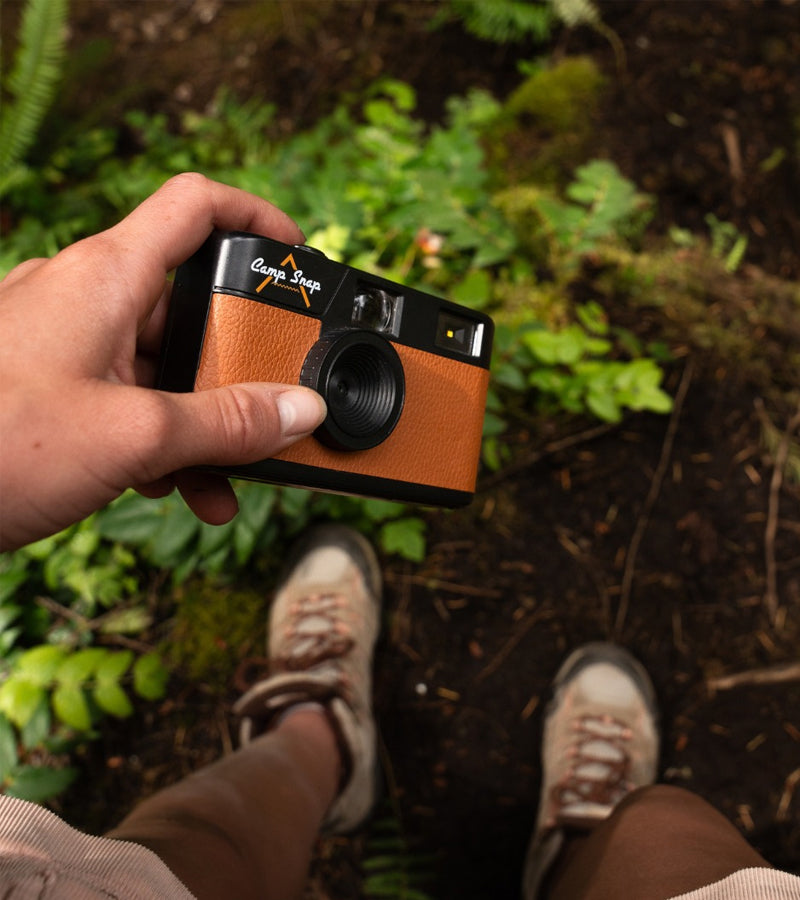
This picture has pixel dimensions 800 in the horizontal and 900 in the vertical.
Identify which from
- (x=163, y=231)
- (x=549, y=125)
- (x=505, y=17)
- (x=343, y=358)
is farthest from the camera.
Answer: (x=505, y=17)

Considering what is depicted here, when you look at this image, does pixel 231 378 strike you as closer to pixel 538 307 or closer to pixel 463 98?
pixel 538 307

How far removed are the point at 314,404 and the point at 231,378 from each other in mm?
157

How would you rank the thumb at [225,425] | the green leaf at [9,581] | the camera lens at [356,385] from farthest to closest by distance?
the green leaf at [9,581]
the camera lens at [356,385]
the thumb at [225,425]

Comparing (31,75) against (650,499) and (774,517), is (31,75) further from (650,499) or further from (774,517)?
(774,517)

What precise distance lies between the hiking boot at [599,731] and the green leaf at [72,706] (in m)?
1.51

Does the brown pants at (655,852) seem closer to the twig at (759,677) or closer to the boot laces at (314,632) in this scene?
the twig at (759,677)

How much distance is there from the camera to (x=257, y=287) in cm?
125

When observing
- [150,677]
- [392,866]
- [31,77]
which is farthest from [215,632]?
[31,77]

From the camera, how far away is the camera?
1236 millimetres

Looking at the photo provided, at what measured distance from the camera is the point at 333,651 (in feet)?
7.92

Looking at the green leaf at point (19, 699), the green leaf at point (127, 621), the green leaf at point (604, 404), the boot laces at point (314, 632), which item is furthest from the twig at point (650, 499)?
the green leaf at point (19, 699)

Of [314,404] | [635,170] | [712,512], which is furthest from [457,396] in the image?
[635,170]

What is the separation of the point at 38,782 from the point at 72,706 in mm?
236

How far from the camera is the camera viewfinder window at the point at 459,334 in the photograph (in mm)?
1531
